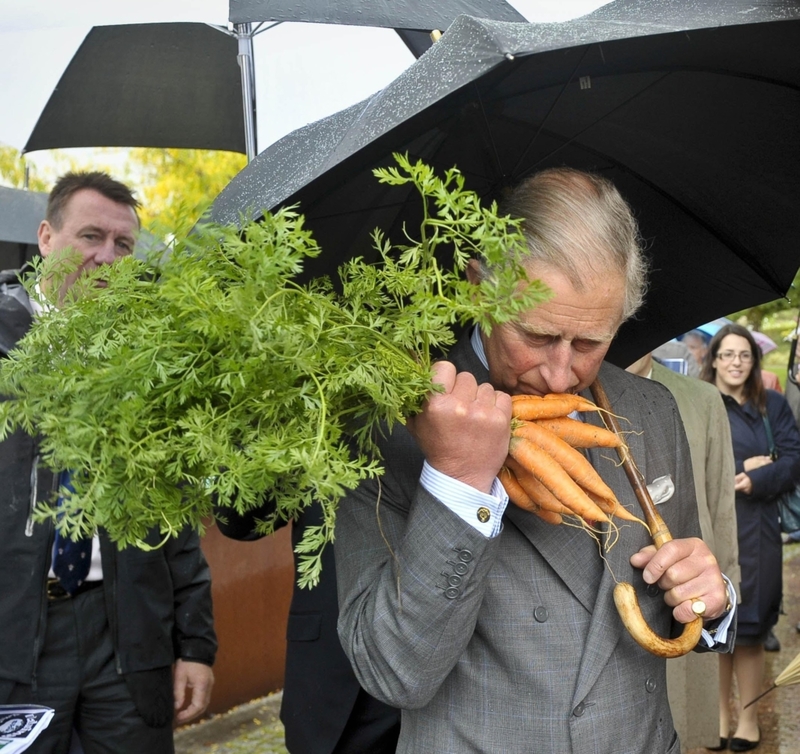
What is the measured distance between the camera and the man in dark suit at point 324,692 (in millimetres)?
3152

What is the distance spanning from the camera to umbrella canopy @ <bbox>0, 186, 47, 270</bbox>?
6.30 m

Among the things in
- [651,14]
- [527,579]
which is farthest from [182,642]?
[651,14]

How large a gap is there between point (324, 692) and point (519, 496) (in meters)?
1.48

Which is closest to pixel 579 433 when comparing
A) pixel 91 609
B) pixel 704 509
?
pixel 91 609

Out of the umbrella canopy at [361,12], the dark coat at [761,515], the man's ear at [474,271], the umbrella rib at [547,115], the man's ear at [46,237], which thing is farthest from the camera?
the dark coat at [761,515]

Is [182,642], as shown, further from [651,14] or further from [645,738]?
[651,14]

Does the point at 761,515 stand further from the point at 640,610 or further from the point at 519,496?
the point at 519,496

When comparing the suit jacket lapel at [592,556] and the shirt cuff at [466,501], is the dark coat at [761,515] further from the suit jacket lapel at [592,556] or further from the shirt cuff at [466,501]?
the shirt cuff at [466,501]

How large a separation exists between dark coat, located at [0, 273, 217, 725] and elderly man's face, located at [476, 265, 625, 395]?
5.81ft

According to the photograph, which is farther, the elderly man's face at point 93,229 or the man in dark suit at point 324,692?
the elderly man's face at point 93,229

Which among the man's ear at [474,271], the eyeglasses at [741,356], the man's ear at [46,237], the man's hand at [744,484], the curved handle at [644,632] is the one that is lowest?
the man's hand at [744,484]

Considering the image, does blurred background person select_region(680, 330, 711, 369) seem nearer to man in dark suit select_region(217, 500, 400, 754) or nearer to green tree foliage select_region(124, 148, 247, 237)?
green tree foliage select_region(124, 148, 247, 237)

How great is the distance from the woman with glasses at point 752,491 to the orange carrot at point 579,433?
4159mm

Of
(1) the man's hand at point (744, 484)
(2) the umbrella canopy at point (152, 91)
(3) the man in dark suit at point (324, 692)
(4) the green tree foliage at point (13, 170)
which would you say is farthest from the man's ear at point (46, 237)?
(4) the green tree foliage at point (13, 170)
